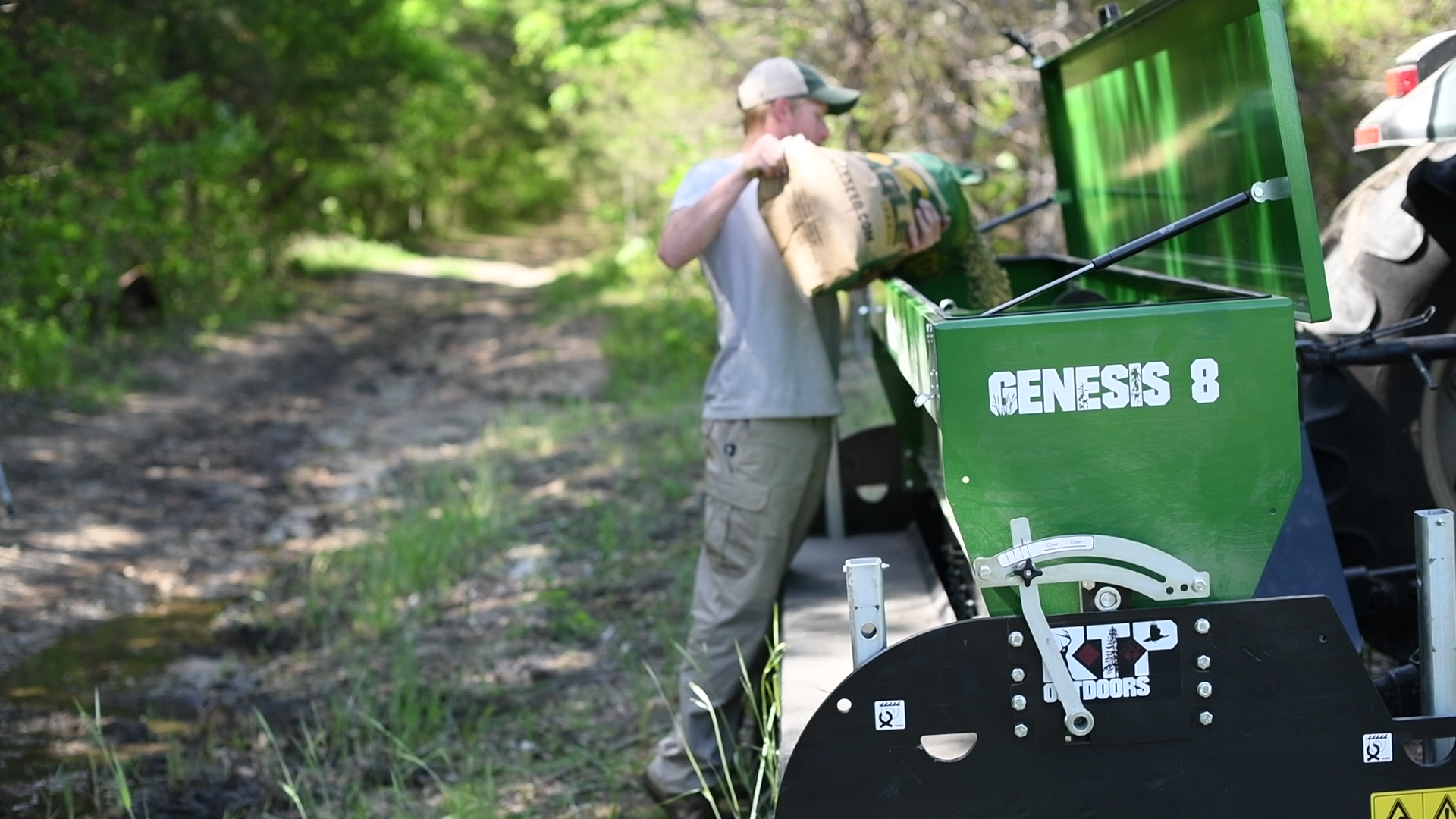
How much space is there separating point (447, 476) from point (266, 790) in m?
4.12

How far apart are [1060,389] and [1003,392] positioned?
0.11 metres

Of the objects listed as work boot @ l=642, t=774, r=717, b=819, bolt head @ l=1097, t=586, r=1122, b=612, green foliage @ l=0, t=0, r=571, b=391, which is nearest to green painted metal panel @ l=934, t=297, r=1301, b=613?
bolt head @ l=1097, t=586, r=1122, b=612

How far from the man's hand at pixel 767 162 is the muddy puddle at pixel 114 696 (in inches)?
96.5

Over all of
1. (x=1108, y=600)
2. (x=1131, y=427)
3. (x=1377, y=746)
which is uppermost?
(x=1131, y=427)

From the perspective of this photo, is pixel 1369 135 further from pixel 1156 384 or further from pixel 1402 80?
pixel 1156 384

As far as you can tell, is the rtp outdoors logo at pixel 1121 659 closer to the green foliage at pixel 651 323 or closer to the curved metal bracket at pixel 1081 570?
the curved metal bracket at pixel 1081 570

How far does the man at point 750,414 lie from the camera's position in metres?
4.10

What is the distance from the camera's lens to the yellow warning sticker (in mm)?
2764

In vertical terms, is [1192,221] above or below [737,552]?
above

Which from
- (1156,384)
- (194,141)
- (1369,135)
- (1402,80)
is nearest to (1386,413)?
(1369,135)

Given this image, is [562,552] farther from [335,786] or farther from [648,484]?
[335,786]

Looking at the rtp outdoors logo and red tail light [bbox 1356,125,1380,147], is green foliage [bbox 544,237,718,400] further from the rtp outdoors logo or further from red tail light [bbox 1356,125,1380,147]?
the rtp outdoors logo

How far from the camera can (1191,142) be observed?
12.0 ft

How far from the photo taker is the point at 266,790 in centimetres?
457
